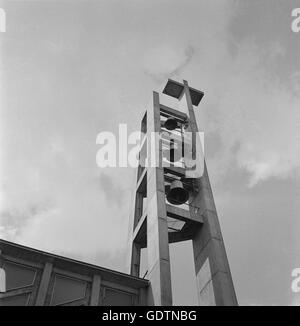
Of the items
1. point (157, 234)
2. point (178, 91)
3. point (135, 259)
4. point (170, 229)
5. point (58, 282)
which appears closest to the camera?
point (58, 282)

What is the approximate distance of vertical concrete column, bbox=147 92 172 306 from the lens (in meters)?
10.4

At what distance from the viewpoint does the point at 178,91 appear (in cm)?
2170

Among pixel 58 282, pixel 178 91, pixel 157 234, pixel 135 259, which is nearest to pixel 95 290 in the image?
pixel 58 282

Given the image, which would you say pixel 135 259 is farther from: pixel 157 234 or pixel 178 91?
pixel 178 91

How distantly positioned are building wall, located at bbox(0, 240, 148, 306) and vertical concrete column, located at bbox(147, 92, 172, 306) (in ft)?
2.39

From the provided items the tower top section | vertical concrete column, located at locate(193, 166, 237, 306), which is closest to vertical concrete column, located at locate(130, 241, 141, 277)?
vertical concrete column, located at locate(193, 166, 237, 306)

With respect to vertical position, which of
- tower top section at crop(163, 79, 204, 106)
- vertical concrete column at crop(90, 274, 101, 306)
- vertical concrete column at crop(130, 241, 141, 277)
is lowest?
vertical concrete column at crop(90, 274, 101, 306)

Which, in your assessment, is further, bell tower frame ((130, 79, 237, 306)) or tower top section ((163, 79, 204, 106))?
tower top section ((163, 79, 204, 106))

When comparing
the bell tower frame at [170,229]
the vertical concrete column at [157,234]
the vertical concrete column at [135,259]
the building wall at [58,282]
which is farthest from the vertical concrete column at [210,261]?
the vertical concrete column at [135,259]

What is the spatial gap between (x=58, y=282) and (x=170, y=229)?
4.96 metres

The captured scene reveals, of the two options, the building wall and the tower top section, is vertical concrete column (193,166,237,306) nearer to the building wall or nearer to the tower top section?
the building wall

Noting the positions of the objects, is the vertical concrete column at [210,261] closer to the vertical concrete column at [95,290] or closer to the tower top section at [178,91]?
the vertical concrete column at [95,290]
